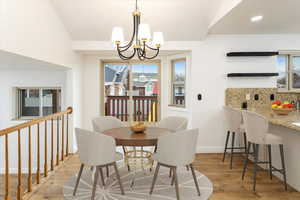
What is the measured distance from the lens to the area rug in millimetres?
2537

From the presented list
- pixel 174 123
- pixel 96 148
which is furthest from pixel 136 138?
pixel 174 123

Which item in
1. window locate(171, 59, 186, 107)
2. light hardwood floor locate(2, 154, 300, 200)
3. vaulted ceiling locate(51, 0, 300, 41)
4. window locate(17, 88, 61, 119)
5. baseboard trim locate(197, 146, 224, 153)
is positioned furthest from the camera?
window locate(17, 88, 61, 119)

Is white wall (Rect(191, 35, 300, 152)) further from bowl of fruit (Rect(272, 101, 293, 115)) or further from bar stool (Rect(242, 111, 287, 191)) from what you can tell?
bar stool (Rect(242, 111, 287, 191))

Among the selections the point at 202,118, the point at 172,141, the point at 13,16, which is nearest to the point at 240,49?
the point at 202,118

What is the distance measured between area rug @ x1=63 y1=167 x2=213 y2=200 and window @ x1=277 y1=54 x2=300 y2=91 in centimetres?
278

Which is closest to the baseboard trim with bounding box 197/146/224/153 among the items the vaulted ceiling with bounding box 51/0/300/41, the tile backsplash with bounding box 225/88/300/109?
the tile backsplash with bounding box 225/88/300/109

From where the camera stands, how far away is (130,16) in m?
3.59

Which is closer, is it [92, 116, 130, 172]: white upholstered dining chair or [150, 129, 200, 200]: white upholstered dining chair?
[150, 129, 200, 200]: white upholstered dining chair

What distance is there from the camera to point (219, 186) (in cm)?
285

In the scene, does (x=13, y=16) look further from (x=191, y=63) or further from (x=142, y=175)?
(x=191, y=63)

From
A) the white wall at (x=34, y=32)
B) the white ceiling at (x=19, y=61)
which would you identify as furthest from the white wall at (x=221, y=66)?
the white ceiling at (x=19, y=61)

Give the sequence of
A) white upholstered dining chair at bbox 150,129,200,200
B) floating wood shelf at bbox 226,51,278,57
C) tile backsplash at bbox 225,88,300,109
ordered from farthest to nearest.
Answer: tile backsplash at bbox 225,88,300,109
floating wood shelf at bbox 226,51,278,57
white upholstered dining chair at bbox 150,129,200,200

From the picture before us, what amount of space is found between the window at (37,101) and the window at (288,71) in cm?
485

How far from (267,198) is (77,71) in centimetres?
381
